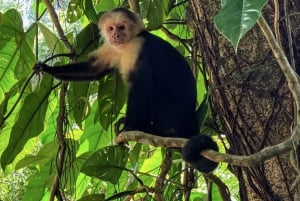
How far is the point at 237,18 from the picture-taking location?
2.41 ft

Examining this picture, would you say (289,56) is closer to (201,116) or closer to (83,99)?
(201,116)

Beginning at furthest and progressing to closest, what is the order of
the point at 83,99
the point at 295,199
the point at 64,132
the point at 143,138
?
the point at 83,99, the point at 64,132, the point at 143,138, the point at 295,199

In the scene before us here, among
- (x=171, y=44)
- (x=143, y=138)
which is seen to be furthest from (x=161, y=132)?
(x=143, y=138)

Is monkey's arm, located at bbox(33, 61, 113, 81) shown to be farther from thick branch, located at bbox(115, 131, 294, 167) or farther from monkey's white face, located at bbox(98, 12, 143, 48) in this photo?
thick branch, located at bbox(115, 131, 294, 167)

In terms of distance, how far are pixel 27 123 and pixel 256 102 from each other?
649mm

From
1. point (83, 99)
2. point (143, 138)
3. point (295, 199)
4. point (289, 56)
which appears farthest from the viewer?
point (83, 99)

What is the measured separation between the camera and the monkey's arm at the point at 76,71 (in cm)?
185

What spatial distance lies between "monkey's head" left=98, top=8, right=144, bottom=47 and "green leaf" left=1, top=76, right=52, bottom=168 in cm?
35

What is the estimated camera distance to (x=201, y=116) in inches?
62.5

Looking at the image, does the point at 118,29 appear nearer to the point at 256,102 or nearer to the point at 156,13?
the point at 156,13

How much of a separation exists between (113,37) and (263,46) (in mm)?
804

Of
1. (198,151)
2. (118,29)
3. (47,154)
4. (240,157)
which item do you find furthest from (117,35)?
(240,157)

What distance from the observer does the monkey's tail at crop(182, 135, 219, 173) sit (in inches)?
51.9

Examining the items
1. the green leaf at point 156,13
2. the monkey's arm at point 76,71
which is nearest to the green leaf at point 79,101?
the monkey's arm at point 76,71
